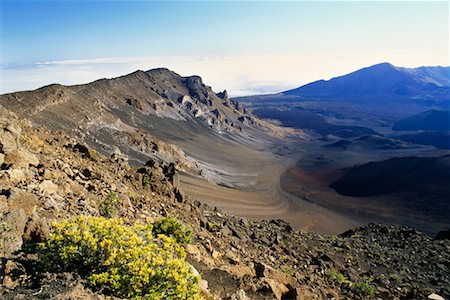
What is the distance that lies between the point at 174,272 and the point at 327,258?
1380cm

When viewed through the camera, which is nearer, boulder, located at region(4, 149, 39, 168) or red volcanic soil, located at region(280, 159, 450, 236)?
boulder, located at region(4, 149, 39, 168)

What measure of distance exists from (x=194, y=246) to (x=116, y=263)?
18.3 ft

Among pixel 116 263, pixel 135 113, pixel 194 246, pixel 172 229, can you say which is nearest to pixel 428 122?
pixel 135 113

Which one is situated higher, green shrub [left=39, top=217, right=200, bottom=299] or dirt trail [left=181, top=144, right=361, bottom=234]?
green shrub [left=39, top=217, right=200, bottom=299]

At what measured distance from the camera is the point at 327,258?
17.5m

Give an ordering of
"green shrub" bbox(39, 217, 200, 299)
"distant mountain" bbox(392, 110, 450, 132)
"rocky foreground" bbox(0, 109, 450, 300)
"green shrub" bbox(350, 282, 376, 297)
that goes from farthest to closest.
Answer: "distant mountain" bbox(392, 110, 450, 132)
"green shrub" bbox(350, 282, 376, 297)
"rocky foreground" bbox(0, 109, 450, 300)
"green shrub" bbox(39, 217, 200, 299)

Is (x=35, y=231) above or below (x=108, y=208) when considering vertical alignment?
above

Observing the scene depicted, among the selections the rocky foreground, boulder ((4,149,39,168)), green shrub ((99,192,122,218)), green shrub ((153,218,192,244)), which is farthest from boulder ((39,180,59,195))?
green shrub ((153,218,192,244))

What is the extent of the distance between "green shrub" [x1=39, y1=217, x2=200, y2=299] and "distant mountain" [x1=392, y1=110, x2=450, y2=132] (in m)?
170

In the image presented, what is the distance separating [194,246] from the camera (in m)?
10.8

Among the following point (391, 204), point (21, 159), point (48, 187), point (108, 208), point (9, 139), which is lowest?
point (391, 204)

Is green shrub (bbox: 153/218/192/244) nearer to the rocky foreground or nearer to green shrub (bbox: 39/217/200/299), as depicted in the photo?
the rocky foreground

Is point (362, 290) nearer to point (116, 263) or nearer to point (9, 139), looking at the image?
point (116, 263)

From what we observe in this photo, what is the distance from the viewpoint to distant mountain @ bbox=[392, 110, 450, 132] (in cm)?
15612
